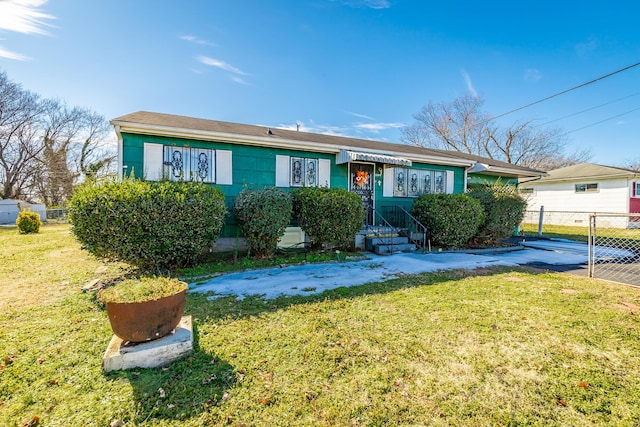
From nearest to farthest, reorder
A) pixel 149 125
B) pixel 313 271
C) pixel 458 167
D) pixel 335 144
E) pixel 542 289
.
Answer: pixel 542 289 → pixel 313 271 → pixel 149 125 → pixel 335 144 → pixel 458 167

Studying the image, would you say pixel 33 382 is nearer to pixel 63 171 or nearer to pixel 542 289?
pixel 542 289

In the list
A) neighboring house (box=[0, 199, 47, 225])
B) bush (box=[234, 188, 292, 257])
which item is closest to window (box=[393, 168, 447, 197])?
bush (box=[234, 188, 292, 257])

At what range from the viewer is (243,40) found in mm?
10344

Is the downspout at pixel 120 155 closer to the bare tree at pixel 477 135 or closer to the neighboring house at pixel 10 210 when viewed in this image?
the neighboring house at pixel 10 210

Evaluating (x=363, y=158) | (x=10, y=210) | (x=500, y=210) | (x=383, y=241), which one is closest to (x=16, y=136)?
(x=10, y=210)

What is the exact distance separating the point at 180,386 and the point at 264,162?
268 inches

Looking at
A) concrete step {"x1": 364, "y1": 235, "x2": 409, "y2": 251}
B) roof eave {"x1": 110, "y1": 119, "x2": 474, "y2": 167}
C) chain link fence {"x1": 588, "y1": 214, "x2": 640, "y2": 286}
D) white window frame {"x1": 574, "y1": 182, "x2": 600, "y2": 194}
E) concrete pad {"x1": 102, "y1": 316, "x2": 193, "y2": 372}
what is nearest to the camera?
concrete pad {"x1": 102, "y1": 316, "x2": 193, "y2": 372}

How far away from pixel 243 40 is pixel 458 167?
947 centimetres

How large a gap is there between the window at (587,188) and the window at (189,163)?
22101 mm

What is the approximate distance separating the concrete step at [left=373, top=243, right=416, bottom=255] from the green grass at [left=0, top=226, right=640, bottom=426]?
12.5 ft

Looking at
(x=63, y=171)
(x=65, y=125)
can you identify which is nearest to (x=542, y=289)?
(x=63, y=171)

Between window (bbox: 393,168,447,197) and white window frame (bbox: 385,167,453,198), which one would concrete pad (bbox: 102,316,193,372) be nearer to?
white window frame (bbox: 385,167,453,198)

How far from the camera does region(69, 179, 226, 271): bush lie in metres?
5.13

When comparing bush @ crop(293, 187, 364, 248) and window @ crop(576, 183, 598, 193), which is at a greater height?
window @ crop(576, 183, 598, 193)
